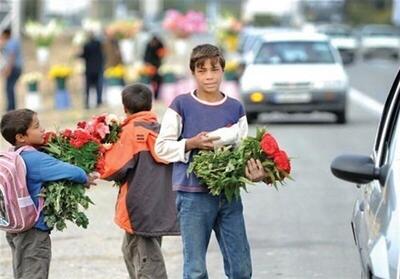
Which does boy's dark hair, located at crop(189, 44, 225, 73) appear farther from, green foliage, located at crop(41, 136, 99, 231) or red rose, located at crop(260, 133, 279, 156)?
green foliage, located at crop(41, 136, 99, 231)

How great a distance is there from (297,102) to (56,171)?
1764 cm

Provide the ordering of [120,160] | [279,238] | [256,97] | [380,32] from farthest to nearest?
1. [380,32]
2. [256,97]
3. [279,238]
4. [120,160]

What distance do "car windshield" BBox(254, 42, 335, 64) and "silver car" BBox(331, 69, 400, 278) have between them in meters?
18.5

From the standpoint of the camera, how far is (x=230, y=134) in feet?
24.4

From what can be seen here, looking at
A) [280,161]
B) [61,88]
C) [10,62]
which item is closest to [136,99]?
[280,161]

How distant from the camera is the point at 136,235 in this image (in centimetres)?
847

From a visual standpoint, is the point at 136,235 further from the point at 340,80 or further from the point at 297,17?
the point at 297,17

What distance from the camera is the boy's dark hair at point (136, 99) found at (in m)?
8.56

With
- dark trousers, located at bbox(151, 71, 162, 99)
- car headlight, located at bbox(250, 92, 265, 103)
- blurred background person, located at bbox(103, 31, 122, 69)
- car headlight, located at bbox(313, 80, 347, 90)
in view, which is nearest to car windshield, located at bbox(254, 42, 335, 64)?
car headlight, located at bbox(313, 80, 347, 90)

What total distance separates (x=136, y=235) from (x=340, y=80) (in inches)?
683

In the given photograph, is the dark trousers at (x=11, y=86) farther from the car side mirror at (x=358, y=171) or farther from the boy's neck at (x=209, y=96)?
the car side mirror at (x=358, y=171)

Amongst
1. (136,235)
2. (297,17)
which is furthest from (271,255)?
(297,17)

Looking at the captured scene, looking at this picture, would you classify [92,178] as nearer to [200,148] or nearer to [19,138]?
[19,138]

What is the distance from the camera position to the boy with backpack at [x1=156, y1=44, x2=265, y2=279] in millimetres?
7488
